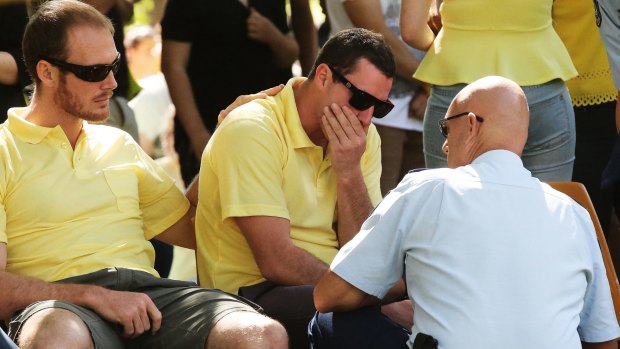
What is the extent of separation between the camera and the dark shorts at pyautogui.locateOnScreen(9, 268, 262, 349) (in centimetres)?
361

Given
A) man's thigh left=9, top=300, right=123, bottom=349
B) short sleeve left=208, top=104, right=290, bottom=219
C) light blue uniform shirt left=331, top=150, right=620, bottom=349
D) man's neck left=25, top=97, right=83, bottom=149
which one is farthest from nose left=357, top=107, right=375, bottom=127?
man's thigh left=9, top=300, right=123, bottom=349

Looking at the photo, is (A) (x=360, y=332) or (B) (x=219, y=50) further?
(B) (x=219, y=50)

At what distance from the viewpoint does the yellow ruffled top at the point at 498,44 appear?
4.48 metres

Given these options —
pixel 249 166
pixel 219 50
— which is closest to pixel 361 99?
pixel 249 166

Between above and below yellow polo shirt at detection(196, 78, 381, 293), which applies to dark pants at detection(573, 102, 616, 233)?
below

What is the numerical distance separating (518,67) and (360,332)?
4.69 feet

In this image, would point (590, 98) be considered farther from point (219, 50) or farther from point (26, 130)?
point (26, 130)

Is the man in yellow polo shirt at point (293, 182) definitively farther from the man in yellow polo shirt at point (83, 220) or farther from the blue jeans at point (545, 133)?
the blue jeans at point (545, 133)

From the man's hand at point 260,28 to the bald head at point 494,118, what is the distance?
2117 mm

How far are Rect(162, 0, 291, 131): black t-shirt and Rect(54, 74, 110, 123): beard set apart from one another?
5.03ft

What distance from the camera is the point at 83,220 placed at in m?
3.98

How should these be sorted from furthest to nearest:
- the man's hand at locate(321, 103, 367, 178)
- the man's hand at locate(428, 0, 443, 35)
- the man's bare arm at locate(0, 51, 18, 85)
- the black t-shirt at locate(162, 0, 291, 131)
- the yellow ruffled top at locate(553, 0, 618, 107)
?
the black t-shirt at locate(162, 0, 291, 131)
the yellow ruffled top at locate(553, 0, 618, 107)
the man's hand at locate(428, 0, 443, 35)
the man's bare arm at locate(0, 51, 18, 85)
the man's hand at locate(321, 103, 367, 178)

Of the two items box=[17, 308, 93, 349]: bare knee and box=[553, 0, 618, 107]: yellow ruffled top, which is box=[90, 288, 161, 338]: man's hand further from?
box=[553, 0, 618, 107]: yellow ruffled top

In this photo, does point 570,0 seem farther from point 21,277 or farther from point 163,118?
point 163,118
